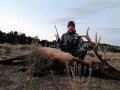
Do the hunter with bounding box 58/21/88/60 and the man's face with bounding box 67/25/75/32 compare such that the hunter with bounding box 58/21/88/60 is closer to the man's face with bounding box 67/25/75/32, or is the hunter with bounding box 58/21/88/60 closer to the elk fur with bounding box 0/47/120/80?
the man's face with bounding box 67/25/75/32

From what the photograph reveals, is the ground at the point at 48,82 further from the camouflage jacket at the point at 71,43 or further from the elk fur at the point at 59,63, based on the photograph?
the camouflage jacket at the point at 71,43

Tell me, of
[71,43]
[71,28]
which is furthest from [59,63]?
[71,28]

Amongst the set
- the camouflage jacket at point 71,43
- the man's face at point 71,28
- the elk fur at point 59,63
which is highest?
the man's face at point 71,28

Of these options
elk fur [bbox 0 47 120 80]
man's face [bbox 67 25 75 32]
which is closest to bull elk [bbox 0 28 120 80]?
elk fur [bbox 0 47 120 80]

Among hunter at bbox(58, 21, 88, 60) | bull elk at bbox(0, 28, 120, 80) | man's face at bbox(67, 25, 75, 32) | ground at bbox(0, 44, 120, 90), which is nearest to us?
ground at bbox(0, 44, 120, 90)

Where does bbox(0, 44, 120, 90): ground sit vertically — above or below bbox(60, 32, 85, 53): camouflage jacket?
below

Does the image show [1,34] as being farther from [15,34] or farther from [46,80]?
[46,80]

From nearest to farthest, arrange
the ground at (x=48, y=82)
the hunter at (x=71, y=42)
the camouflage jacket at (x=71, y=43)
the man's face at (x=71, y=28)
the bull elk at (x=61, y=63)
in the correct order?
the ground at (x=48, y=82) < the bull elk at (x=61, y=63) < the hunter at (x=71, y=42) < the camouflage jacket at (x=71, y=43) < the man's face at (x=71, y=28)

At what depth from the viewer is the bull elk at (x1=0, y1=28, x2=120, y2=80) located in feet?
32.4

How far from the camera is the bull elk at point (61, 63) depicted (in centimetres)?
988

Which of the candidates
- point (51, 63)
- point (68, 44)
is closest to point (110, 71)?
point (51, 63)

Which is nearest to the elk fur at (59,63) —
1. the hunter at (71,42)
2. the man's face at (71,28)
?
the hunter at (71,42)

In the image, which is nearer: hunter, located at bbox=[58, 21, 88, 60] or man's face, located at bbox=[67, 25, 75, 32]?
hunter, located at bbox=[58, 21, 88, 60]

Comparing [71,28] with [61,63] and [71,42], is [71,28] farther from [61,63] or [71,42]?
[61,63]
